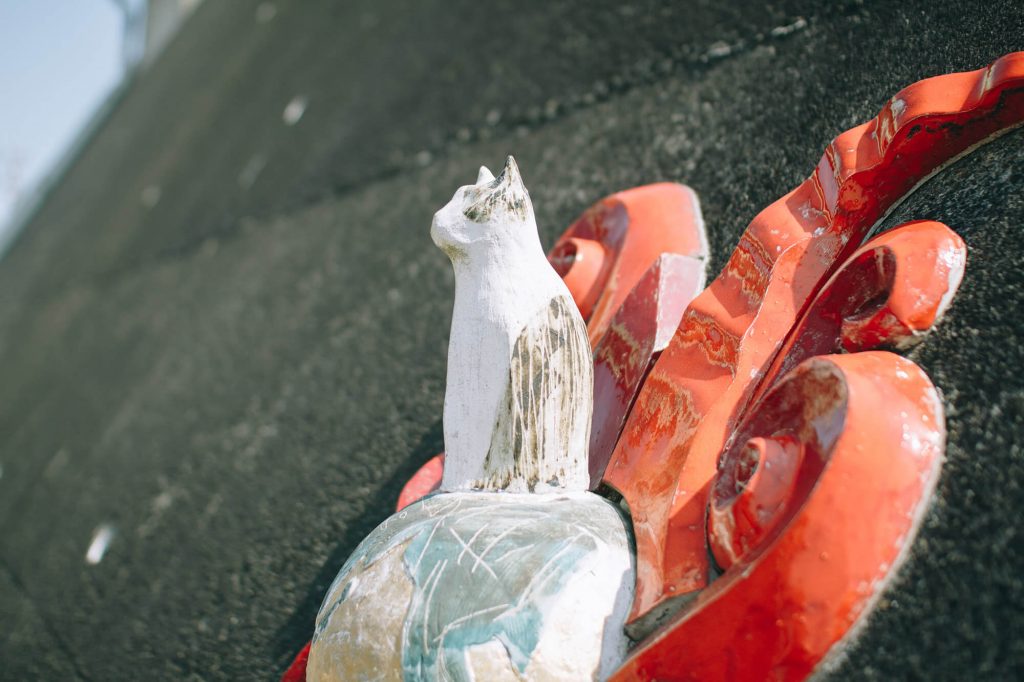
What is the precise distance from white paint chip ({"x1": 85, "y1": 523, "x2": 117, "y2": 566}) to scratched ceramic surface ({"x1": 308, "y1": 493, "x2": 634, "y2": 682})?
119 centimetres

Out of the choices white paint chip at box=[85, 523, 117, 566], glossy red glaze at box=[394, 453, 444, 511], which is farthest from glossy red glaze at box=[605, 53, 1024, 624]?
white paint chip at box=[85, 523, 117, 566]

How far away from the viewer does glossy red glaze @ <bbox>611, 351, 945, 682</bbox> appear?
636 millimetres

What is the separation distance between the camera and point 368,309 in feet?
5.81

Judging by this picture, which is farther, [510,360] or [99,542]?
[99,542]

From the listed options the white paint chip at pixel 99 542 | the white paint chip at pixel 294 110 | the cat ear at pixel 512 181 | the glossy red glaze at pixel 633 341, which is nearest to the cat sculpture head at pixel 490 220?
the cat ear at pixel 512 181

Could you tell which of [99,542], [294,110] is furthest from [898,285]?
[294,110]

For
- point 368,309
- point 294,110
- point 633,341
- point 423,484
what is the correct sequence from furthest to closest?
point 294,110
point 368,309
point 423,484
point 633,341

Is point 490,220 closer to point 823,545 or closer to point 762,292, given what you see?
point 762,292

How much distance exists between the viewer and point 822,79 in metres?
1.23

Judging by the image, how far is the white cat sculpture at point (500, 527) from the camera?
709mm

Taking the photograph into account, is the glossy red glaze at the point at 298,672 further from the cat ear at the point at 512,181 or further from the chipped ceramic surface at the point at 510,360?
the cat ear at the point at 512,181

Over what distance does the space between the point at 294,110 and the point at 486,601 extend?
220 centimetres

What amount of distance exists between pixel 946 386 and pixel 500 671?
387 millimetres

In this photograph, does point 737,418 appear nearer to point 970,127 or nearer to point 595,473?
point 595,473
